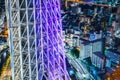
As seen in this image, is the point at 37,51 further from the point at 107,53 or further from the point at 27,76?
the point at 107,53

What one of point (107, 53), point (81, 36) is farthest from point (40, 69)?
point (81, 36)

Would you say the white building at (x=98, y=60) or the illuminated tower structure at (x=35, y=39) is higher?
the illuminated tower structure at (x=35, y=39)

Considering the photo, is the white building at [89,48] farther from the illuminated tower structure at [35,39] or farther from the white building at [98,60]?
the illuminated tower structure at [35,39]

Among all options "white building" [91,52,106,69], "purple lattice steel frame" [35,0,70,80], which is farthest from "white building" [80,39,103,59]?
"purple lattice steel frame" [35,0,70,80]

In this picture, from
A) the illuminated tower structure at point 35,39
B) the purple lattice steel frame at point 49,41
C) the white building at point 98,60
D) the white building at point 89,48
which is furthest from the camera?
the white building at point 89,48

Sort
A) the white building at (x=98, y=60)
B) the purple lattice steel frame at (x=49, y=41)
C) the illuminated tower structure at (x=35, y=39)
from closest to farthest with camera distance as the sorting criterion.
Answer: the illuminated tower structure at (x=35, y=39) < the purple lattice steel frame at (x=49, y=41) < the white building at (x=98, y=60)

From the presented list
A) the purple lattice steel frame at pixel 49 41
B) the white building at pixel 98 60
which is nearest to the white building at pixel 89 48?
the white building at pixel 98 60

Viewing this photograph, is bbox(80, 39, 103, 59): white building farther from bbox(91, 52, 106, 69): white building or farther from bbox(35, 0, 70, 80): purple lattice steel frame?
bbox(35, 0, 70, 80): purple lattice steel frame

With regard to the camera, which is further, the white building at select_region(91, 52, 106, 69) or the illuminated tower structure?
the white building at select_region(91, 52, 106, 69)

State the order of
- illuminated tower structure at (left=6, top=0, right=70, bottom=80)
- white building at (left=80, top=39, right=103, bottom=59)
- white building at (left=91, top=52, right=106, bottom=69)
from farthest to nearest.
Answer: white building at (left=80, top=39, right=103, bottom=59) → white building at (left=91, top=52, right=106, bottom=69) → illuminated tower structure at (left=6, top=0, right=70, bottom=80)
